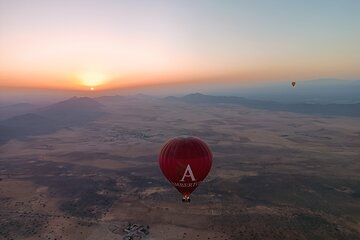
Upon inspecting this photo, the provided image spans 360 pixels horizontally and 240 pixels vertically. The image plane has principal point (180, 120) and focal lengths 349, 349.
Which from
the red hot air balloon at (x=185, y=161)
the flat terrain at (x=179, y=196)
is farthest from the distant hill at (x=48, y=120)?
the red hot air balloon at (x=185, y=161)

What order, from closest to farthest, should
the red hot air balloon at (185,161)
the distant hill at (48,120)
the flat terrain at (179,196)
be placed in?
the red hot air balloon at (185,161) → the flat terrain at (179,196) → the distant hill at (48,120)

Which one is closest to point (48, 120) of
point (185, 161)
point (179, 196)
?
point (179, 196)

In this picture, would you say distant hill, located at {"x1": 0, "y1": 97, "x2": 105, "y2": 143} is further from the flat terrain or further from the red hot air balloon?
the red hot air balloon

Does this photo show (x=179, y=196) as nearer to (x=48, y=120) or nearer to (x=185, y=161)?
(x=185, y=161)

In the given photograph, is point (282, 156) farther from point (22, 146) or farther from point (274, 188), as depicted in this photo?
point (22, 146)

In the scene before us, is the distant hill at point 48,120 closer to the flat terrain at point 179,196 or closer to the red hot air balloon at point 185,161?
the flat terrain at point 179,196

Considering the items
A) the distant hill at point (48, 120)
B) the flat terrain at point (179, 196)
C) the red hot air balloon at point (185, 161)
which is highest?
the red hot air balloon at point (185, 161)
